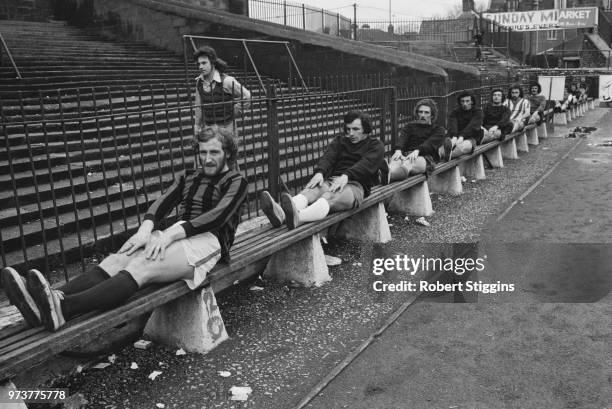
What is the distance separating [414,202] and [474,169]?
3.17m

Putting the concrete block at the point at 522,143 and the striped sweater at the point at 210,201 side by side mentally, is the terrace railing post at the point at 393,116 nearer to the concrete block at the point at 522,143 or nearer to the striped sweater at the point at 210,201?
the striped sweater at the point at 210,201

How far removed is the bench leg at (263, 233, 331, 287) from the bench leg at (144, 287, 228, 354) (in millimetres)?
1276

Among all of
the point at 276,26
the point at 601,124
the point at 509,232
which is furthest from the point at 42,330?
the point at 601,124

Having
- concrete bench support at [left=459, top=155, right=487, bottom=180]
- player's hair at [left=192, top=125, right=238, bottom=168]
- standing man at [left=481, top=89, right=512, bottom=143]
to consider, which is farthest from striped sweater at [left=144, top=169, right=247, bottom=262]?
standing man at [left=481, top=89, right=512, bottom=143]

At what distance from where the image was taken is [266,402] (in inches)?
134

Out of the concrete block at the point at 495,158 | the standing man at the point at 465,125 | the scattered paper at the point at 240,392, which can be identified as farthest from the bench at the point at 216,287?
the concrete block at the point at 495,158

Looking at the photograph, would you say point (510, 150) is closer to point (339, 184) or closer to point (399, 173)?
point (399, 173)

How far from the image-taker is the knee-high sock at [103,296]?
326cm

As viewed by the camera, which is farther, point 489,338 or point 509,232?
point 509,232

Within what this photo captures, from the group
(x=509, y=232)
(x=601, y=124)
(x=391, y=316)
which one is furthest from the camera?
(x=601, y=124)

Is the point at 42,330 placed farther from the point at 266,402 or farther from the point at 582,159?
the point at 582,159

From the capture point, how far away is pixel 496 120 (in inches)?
479

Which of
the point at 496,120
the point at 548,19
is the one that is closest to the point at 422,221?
the point at 496,120

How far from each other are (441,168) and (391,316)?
444cm
